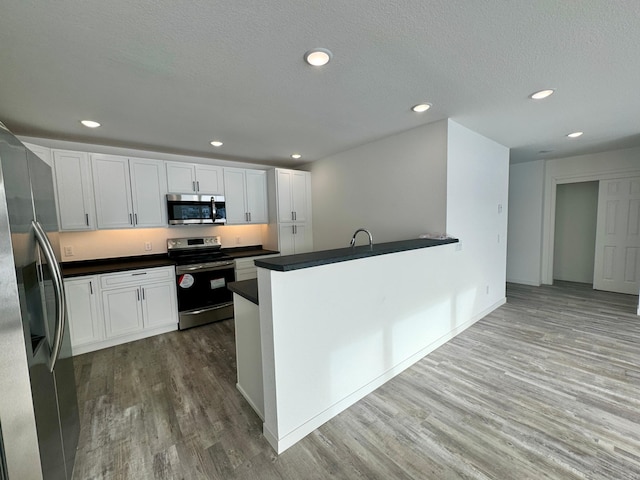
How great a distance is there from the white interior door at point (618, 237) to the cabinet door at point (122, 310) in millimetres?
7676

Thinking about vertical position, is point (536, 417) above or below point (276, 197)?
below

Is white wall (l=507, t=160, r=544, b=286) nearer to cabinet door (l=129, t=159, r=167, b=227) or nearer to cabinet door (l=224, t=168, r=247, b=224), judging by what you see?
cabinet door (l=224, t=168, r=247, b=224)

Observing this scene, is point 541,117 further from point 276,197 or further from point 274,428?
point 274,428

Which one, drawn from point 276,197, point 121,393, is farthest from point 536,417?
point 276,197

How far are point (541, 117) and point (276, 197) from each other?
3.64m

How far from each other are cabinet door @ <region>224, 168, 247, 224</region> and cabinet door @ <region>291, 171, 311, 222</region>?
86 cm

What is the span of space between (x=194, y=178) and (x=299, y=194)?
1752mm

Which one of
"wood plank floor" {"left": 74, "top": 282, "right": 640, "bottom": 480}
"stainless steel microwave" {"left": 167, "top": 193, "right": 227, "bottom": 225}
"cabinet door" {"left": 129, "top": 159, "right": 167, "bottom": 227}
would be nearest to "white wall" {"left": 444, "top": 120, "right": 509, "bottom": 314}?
"wood plank floor" {"left": 74, "top": 282, "right": 640, "bottom": 480}

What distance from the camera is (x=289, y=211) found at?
4.70m

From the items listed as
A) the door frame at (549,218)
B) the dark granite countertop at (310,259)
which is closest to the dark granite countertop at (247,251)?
the dark granite countertop at (310,259)

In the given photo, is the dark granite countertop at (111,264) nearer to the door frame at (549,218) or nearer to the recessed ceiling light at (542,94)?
the recessed ceiling light at (542,94)

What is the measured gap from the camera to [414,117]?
2803mm

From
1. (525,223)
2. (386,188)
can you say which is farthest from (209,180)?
(525,223)

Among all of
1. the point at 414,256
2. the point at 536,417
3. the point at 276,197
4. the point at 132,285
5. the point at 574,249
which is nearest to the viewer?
the point at 536,417
